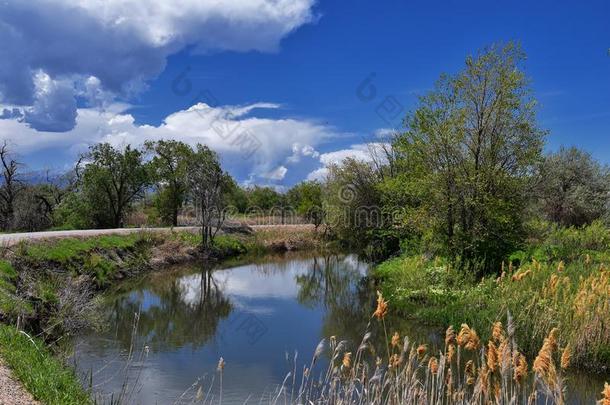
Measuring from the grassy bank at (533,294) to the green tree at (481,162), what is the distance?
1.31 m

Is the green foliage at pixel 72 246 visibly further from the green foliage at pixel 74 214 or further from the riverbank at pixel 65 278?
the green foliage at pixel 74 214

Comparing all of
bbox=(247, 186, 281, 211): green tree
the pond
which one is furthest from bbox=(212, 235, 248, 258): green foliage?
bbox=(247, 186, 281, 211): green tree

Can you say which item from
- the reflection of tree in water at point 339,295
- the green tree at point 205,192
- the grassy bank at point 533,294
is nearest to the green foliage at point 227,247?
the green tree at point 205,192

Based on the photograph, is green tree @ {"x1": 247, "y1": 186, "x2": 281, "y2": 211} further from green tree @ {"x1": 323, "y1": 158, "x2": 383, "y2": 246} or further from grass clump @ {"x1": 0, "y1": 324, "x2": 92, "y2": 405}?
grass clump @ {"x1": 0, "y1": 324, "x2": 92, "y2": 405}

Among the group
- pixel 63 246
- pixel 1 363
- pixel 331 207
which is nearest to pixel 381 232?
pixel 331 207

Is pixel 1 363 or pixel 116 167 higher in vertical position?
pixel 116 167

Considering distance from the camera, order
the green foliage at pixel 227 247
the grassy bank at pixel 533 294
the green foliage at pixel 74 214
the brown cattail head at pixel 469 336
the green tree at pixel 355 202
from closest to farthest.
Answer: the brown cattail head at pixel 469 336, the grassy bank at pixel 533 294, the green tree at pixel 355 202, the green foliage at pixel 227 247, the green foliage at pixel 74 214

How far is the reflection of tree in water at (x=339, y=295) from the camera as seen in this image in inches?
720

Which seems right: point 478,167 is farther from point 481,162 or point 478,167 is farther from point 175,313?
point 175,313

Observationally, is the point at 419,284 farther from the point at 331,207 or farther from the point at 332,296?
the point at 331,207

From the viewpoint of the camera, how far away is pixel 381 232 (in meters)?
35.9

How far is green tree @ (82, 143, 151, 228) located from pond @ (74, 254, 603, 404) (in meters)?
17.9

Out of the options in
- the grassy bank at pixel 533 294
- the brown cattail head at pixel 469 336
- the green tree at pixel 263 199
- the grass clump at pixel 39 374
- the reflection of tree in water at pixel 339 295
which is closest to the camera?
the brown cattail head at pixel 469 336

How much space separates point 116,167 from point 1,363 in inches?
1640
